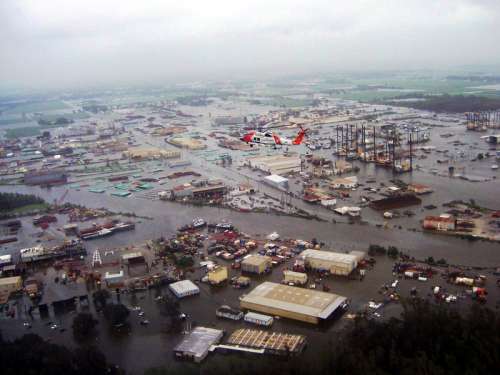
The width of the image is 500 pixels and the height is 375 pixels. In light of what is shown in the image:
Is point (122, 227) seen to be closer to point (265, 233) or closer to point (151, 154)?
point (265, 233)

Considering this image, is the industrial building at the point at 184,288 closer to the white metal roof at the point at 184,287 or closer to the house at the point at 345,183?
the white metal roof at the point at 184,287

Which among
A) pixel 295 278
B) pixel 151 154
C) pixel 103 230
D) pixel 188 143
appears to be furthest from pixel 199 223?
pixel 188 143

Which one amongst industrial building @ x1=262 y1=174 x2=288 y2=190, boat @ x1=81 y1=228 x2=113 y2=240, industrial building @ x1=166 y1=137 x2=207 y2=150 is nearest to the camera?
boat @ x1=81 y1=228 x2=113 y2=240

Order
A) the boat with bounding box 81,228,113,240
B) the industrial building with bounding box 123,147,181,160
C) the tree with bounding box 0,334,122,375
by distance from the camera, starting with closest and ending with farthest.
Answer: the tree with bounding box 0,334,122,375 < the boat with bounding box 81,228,113,240 < the industrial building with bounding box 123,147,181,160

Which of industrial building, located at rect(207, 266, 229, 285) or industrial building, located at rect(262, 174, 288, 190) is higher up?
industrial building, located at rect(262, 174, 288, 190)

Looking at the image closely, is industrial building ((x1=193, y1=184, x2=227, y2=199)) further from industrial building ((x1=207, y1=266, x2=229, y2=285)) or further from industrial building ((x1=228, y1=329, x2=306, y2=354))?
industrial building ((x1=228, y1=329, x2=306, y2=354))

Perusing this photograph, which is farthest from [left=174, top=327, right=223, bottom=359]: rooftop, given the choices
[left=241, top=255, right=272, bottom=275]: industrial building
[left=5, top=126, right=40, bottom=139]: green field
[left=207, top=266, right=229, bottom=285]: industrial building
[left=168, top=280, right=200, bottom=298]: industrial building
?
[left=5, top=126, right=40, bottom=139]: green field

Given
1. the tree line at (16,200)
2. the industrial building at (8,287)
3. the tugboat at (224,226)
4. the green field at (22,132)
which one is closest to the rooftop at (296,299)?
the tugboat at (224,226)
